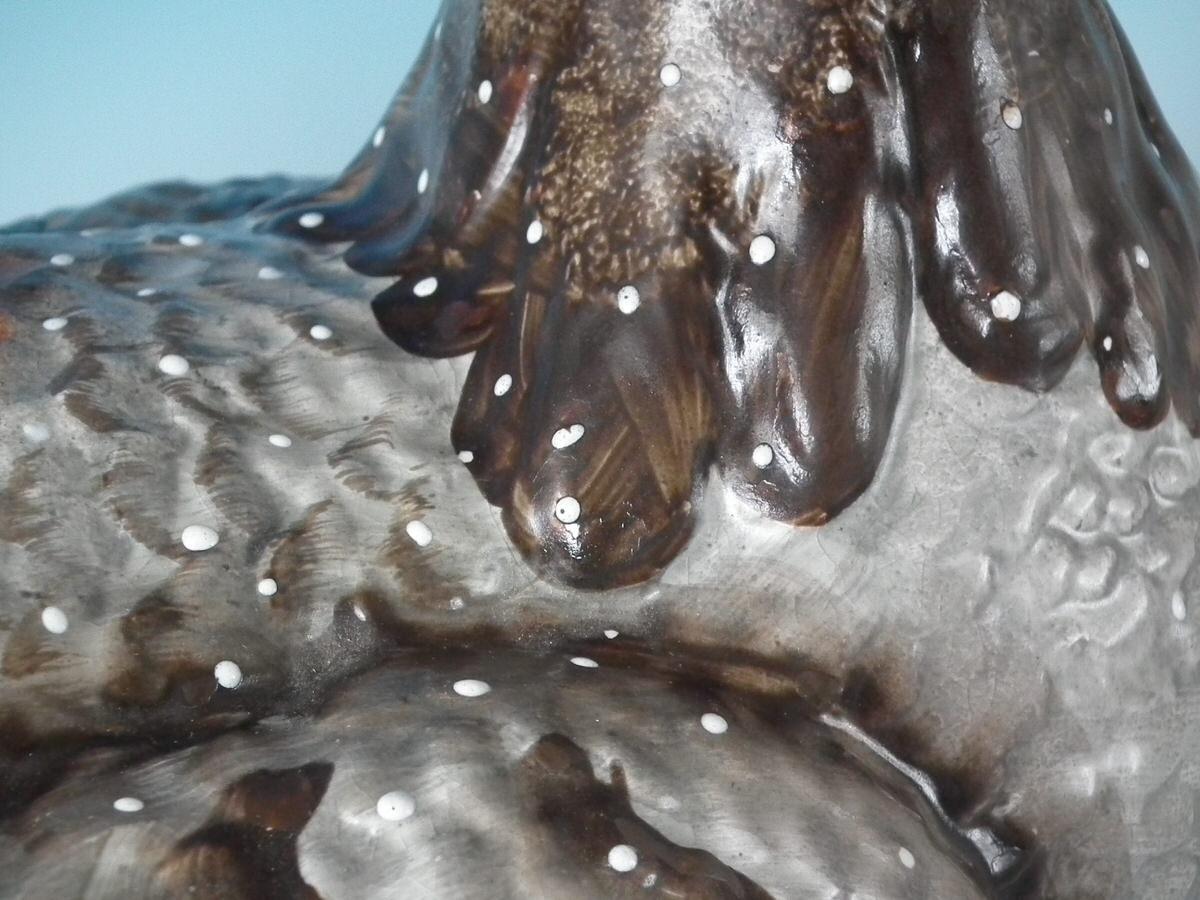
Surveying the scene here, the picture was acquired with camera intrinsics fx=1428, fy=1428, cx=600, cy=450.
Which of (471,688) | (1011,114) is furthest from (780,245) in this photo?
(471,688)

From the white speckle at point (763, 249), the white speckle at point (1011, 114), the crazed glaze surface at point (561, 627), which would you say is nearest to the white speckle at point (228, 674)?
the crazed glaze surface at point (561, 627)

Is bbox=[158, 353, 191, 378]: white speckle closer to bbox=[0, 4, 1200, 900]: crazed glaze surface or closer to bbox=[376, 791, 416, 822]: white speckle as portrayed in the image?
bbox=[0, 4, 1200, 900]: crazed glaze surface

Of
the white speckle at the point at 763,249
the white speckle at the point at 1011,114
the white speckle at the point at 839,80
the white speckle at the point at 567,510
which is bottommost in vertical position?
the white speckle at the point at 567,510

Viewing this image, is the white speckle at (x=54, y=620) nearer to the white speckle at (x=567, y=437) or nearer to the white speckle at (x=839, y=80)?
the white speckle at (x=567, y=437)

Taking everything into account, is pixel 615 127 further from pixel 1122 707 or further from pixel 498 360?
pixel 1122 707

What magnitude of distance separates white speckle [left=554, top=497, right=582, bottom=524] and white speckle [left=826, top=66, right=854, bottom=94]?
0.65 ft

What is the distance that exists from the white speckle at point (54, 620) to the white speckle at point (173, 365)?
12cm

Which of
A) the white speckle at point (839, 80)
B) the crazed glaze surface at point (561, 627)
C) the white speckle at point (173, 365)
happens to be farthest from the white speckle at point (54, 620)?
the white speckle at point (839, 80)

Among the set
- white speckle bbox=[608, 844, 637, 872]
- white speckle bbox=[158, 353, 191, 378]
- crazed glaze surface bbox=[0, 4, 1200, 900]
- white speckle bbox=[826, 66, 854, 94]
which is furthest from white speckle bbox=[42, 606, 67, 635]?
white speckle bbox=[826, 66, 854, 94]

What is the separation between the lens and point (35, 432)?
0.58m

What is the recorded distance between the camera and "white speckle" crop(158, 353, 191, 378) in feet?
2.02

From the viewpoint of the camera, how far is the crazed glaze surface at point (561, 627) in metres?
0.54

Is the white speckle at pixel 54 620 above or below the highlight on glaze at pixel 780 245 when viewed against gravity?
below

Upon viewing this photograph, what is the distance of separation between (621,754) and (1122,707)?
0.75 feet
